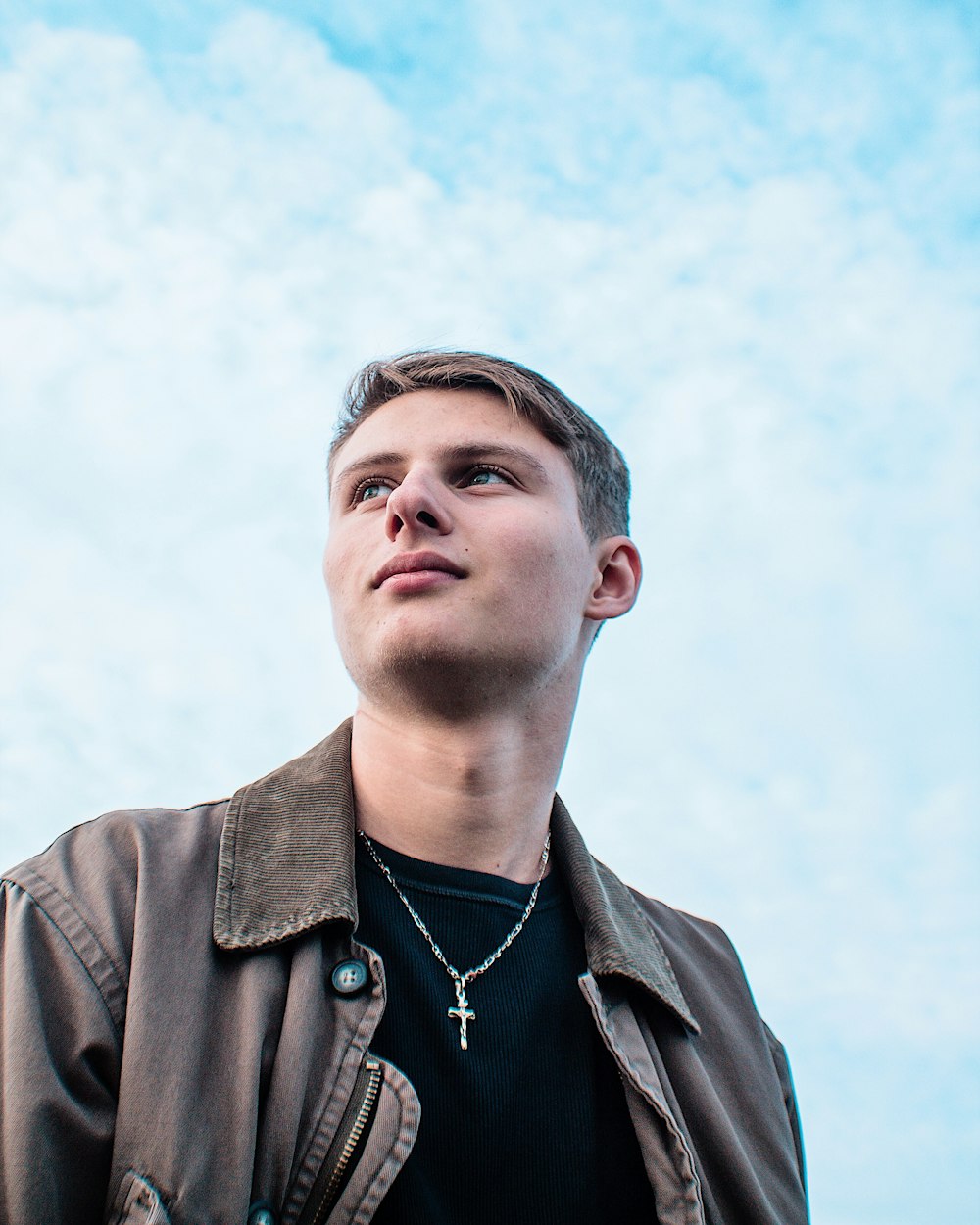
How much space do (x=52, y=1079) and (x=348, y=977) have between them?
67 centimetres

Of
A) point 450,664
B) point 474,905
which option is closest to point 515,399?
point 450,664

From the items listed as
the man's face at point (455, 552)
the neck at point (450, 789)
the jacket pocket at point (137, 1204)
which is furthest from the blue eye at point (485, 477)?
the jacket pocket at point (137, 1204)

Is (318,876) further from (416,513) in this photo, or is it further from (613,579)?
(613,579)

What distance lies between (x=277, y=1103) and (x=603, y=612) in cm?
207

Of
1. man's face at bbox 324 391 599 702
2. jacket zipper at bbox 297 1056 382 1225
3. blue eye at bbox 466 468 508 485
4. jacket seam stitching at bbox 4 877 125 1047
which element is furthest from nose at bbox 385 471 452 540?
jacket zipper at bbox 297 1056 382 1225

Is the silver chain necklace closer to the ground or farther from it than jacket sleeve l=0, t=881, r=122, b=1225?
farther from it

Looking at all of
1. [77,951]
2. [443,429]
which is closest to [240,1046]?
[77,951]

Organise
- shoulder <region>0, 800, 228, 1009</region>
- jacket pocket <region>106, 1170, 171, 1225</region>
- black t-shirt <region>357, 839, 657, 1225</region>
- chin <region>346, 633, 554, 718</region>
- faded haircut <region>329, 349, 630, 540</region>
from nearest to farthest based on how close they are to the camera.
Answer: jacket pocket <region>106, 1170, 171, 1225</region> → shoulder <region>0, 800, 228, 1009</region> → black t-shirt <region>357, 839, 657, 1225</region> → chin <region>346, 633, 554, 718</region> → faded haircut <region>329, 349, 630, 540</region>

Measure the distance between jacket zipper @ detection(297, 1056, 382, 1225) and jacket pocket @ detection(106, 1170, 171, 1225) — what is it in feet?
1.04

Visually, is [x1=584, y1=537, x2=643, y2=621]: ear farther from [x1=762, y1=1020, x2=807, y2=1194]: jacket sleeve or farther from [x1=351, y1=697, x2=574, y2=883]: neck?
[x1=762, y1=1020, x2=807, y2=1194]: jacket sleeve

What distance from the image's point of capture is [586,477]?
150 inches

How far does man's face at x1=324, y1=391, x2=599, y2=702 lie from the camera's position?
2.97 m

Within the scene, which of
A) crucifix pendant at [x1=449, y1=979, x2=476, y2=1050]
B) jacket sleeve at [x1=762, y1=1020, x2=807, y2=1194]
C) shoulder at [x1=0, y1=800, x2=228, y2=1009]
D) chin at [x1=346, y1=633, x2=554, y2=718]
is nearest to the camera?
shoulder at [x1=0, y1=800, x2=228, y2=1009]

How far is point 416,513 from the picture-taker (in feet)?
10.0
